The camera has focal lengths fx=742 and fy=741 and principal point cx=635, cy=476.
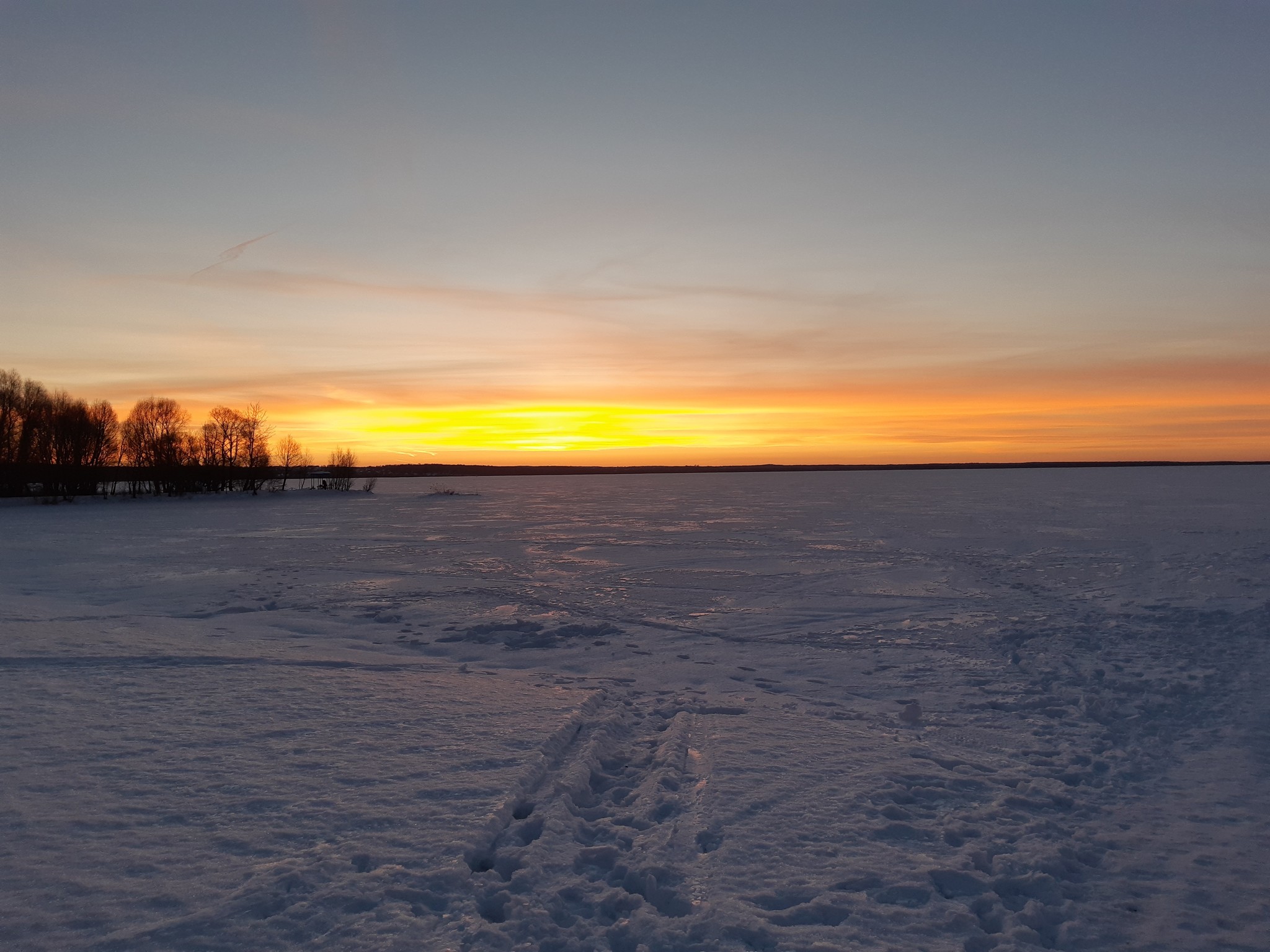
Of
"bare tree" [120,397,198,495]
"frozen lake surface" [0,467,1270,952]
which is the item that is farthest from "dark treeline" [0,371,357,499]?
"frozen lake surface" [0,467,1270,952]

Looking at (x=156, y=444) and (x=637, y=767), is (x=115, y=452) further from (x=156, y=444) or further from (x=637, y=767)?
(x=637, y=767)

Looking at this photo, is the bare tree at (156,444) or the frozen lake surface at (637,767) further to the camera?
the bare tree at (156,444)

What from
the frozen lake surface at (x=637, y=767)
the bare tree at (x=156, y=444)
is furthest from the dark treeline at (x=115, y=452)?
the frozen lake surface at (x=637, y=767)

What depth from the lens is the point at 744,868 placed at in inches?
154

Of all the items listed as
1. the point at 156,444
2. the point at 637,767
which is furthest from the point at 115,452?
the point at 637,767

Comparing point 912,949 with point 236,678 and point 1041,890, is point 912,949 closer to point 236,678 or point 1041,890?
point 1041,890

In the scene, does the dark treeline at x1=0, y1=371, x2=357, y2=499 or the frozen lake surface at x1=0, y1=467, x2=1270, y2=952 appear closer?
the frozen lake surface at x1=0, y1=467, x2=1270, y2=952

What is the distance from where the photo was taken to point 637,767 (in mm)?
5305

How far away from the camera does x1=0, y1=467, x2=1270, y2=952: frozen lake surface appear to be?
11.4 ft

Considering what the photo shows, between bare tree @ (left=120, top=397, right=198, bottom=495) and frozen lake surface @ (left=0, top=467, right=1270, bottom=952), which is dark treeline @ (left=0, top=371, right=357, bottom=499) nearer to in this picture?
bare tree @ (left=120, top=397, right=198, bottom=495)

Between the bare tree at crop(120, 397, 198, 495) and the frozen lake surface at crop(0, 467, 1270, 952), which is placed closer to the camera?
the frozen lake surface at crop(0, 467, 1270, 952)

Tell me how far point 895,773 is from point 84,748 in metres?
5.62

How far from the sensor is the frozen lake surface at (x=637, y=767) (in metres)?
3.46

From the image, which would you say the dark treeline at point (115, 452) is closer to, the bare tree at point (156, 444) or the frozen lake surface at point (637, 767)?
the bare tree at point (156, 444)
